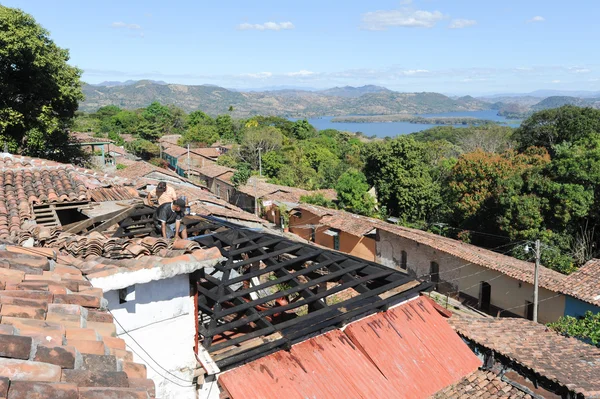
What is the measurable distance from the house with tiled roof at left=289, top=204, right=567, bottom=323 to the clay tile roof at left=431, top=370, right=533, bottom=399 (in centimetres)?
780

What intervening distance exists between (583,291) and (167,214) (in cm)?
1424

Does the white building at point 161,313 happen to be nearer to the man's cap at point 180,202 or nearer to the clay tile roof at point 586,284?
the man's cap at point 180,202

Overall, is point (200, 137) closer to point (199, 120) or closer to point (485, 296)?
point (199, 120)

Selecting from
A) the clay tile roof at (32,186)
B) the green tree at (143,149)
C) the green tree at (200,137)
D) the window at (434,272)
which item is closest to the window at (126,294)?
the clay tile roof at (32,186)

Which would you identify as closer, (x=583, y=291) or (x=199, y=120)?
(x=583, y=291)

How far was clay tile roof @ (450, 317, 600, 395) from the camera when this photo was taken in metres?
8.39

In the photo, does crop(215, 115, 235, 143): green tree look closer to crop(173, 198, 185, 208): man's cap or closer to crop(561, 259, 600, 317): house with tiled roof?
crop(561, 259, 600, 317): house with tiled roof

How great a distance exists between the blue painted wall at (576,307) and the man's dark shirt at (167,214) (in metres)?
14.1

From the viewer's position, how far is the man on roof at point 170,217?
20.6ft

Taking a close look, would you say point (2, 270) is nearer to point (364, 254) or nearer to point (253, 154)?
point (364, 254)

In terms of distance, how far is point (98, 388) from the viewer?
2367mm

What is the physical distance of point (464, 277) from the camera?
2017cm

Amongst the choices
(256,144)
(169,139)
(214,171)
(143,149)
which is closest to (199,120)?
(169,139)

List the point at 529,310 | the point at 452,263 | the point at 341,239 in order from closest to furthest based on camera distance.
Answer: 1. the point at 529,310
2. the point at 452,263
3. the point at 341,239
